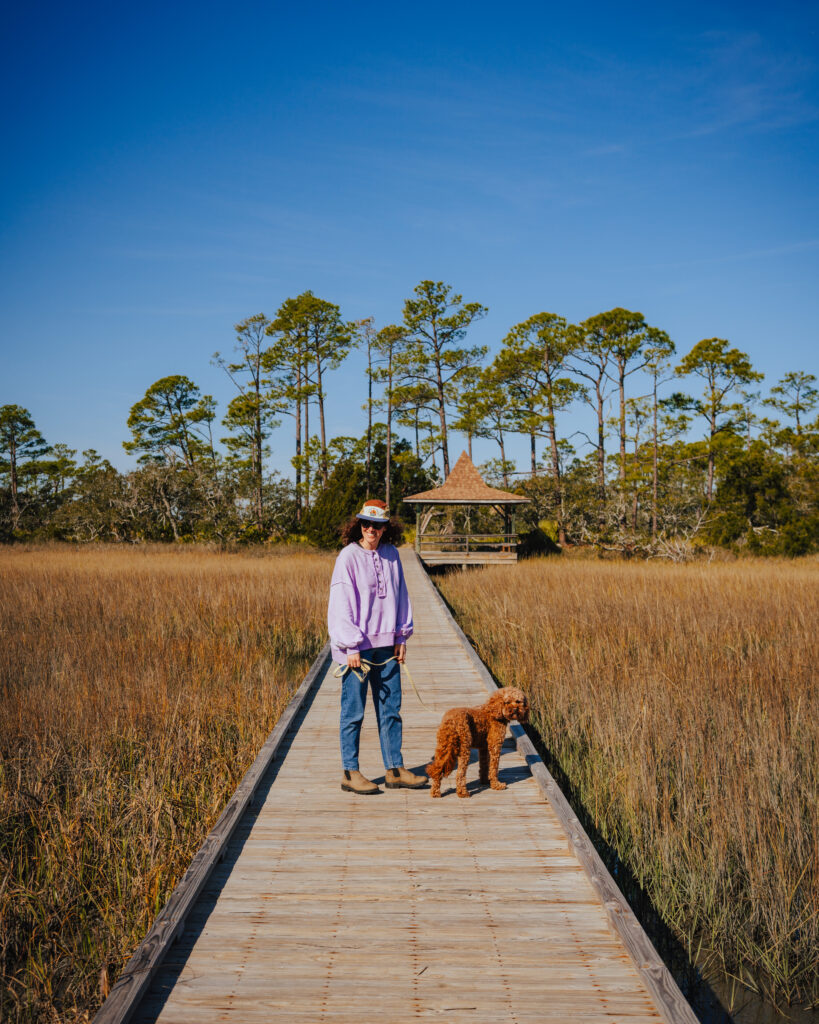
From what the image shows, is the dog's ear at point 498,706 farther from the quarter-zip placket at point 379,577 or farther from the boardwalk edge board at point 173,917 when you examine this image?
the boardwalk edge board at point 173,917

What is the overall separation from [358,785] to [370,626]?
109 cm

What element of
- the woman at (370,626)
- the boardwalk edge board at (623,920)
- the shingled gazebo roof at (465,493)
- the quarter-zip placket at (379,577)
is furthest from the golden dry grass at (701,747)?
the shingled gazebo roof at (465,493)

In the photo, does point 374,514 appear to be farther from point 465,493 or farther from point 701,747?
point 465,493

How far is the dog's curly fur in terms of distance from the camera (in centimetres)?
396

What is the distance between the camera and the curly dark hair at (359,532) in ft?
13.3

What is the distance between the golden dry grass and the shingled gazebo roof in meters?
11.3

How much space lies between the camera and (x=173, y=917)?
9.17 ft

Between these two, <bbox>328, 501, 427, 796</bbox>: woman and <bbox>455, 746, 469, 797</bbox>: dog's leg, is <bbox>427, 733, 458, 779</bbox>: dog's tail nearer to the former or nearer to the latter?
<bbox>455, 746, 469, 797</bbox>: dog's leg

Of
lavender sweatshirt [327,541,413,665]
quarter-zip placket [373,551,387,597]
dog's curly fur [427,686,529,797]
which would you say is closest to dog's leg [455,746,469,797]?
dog's curly fur [427,686,529,797]

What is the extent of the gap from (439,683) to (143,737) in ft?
9.86

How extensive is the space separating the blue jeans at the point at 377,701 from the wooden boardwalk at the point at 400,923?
0.37 metres

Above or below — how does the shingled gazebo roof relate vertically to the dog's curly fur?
above

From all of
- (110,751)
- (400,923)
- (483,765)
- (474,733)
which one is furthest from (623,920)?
(110,751)

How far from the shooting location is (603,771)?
514 cm
